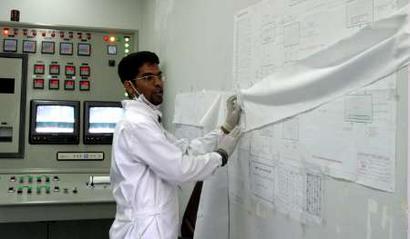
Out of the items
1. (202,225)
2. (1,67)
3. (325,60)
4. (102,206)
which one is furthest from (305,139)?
(1,67)

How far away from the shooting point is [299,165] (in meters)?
1.45

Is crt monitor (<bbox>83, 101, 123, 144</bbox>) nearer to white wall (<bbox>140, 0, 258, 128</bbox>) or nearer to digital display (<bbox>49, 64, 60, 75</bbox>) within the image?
digital display (<bbox>49, 64, 60, 75</bbox>)

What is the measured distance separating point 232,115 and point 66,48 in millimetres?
2105

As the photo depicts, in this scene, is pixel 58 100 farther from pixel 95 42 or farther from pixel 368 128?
pixel 368 128

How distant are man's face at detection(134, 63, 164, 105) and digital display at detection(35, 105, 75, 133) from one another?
5.29 feet

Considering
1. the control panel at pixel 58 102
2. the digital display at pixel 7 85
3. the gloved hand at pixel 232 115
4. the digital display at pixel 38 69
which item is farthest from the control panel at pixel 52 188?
the gloved hand at pixel 232 115

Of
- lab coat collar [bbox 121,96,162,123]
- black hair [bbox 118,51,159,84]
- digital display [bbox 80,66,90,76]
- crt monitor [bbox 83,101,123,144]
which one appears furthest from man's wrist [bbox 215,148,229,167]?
digital display [bbox 80,66,90,76]

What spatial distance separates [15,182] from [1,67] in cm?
90

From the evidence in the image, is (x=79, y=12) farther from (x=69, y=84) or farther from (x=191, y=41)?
(x=191, y=41)

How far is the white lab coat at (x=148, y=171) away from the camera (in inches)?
69.3

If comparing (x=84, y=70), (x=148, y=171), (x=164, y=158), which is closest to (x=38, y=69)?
(x=84, y=70)

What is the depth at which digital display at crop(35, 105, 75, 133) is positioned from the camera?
11.1ft

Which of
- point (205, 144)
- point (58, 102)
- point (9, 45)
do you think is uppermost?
point (9, 45)

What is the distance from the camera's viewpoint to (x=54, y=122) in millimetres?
3426
